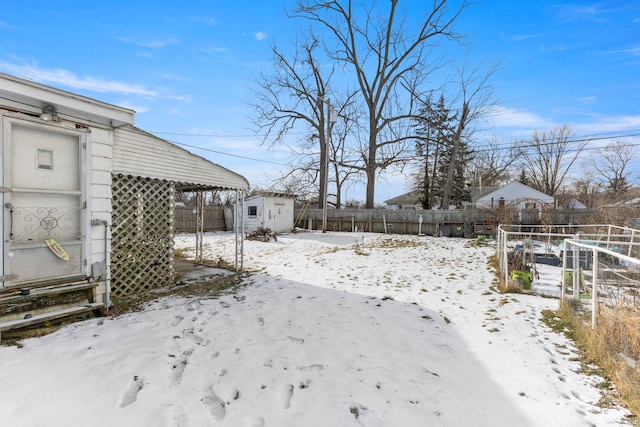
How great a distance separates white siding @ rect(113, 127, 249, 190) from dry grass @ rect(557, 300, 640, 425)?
6.51m

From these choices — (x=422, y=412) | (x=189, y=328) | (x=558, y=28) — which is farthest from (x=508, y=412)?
(x=558, y=28)

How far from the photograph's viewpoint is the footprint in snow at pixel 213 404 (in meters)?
2.09

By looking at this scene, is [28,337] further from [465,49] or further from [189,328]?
[465,49]

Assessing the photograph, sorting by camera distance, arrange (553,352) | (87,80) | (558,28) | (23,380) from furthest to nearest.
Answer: (558,28) < (87,80) < (553,352) < (23,380)

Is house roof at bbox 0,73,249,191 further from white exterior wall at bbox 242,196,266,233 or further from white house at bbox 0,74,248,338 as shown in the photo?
white exterior wall at bbox 242,196,266,233

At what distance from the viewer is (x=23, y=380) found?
2396mm

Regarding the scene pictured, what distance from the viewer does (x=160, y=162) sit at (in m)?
5.55

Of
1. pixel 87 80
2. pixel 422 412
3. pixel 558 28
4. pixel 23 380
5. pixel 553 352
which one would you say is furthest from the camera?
pixel 558 28

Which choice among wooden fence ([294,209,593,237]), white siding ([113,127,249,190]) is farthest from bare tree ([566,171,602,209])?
white siding ([113,127,249,190])

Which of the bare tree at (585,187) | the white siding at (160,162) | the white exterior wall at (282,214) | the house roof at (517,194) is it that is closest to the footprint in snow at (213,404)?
the white siding at (160,162)

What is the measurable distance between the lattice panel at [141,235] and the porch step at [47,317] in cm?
115

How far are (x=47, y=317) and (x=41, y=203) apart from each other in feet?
4.48

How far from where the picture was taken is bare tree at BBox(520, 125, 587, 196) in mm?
31047

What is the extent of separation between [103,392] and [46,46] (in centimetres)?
819
